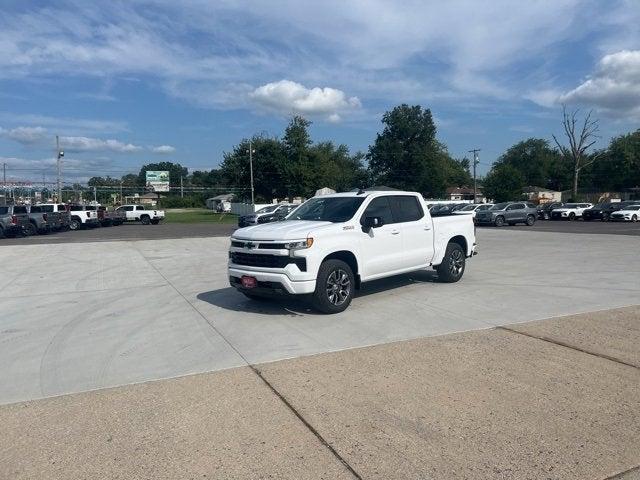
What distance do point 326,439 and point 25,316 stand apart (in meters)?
6.45

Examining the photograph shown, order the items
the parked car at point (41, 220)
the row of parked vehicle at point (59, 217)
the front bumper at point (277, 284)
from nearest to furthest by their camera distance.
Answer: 1. the front bumper at point (277, 284)
2. the row of parked vehicle at point (59, 217)
3. the parked car at point (41, 220)

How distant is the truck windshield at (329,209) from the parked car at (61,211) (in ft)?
99.4

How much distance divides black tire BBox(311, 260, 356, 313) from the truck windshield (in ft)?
2.84

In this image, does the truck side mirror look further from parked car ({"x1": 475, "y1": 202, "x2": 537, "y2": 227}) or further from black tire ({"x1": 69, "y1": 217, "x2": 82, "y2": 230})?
black tire ({"x1": 69, "y1": 217, "x2": 82, "y2": 230})

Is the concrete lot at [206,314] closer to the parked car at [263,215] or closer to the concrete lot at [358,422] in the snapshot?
the concrete lot at [358,422]

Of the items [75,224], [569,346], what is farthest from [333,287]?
[75,224]

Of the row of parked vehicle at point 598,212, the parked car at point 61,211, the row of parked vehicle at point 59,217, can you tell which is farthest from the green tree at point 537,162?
the parked car at point 61,211

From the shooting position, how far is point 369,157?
10081 centimetres

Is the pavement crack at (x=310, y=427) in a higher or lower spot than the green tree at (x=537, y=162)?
lower

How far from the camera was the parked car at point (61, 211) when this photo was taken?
34525 mm

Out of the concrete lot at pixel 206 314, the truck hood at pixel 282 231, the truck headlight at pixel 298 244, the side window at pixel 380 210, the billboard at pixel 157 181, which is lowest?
the concrete lot at pixel 206 314

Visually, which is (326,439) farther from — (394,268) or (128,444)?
(394,268)

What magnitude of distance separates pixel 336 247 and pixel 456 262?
148 inches

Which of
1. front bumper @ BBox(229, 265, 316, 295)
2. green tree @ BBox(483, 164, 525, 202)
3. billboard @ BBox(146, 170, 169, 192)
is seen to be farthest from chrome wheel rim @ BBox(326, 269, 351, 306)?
billboard @ BBox(146, 170, 169, 192)
